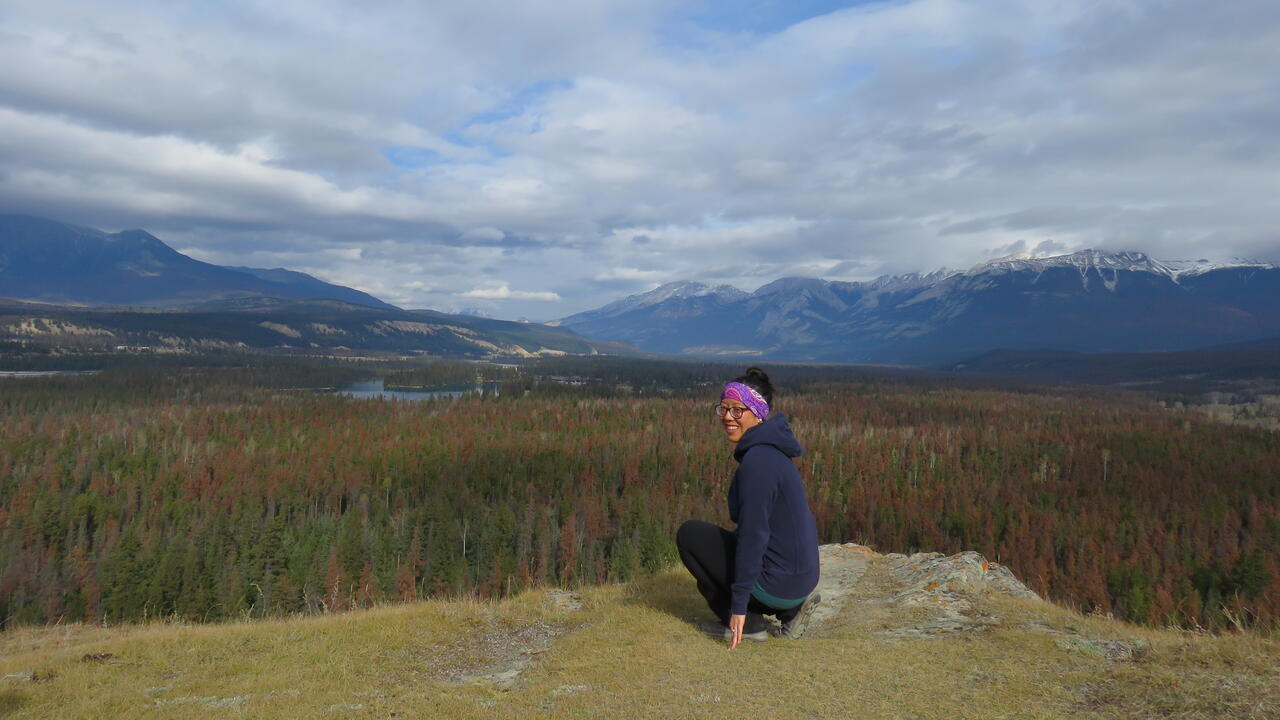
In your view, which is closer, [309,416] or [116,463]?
[116,463]

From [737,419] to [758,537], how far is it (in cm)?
200

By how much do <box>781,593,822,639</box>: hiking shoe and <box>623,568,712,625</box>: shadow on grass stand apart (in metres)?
2.26

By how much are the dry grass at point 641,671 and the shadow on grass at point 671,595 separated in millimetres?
141

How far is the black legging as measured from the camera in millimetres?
11898

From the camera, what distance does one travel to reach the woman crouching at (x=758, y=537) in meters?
10.8

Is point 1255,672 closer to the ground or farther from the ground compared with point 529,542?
farther from the ground

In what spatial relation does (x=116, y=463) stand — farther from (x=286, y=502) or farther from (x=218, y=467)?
(x=286, y=502)

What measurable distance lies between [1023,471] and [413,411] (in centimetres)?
12161

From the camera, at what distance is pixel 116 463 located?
8912 centimetres

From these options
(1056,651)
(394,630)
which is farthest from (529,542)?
(1056,651)

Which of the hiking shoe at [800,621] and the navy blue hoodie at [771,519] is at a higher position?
the navy blue hoodie at [771,519]

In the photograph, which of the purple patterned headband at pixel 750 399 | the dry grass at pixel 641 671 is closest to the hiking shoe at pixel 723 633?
the dry grass at pixel 641 671

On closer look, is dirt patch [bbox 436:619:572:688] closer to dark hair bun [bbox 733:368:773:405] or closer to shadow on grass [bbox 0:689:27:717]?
shadow on grass [bbox 0:689:27:717]

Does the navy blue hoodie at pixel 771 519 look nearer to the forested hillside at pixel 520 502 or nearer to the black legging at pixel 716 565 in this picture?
the black legging at pixel 716 565
